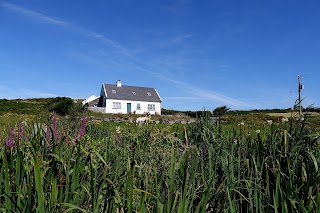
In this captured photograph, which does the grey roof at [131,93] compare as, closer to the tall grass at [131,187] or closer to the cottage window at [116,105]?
the cottage window at [116,105]

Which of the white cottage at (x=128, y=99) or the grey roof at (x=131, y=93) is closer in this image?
the white cottage at (x=128, y=99)

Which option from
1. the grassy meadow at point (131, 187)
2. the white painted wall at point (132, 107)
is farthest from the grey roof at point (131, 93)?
the grassy meadow at point (131, 187)

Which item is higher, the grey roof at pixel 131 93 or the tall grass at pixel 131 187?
the grey roof at pixel 131 93

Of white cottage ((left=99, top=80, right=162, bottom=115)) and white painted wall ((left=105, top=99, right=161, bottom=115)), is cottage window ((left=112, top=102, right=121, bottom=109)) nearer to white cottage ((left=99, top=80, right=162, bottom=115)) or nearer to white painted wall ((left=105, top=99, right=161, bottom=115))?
white cottage ((left=99, top=80, right=162, bottom=115))

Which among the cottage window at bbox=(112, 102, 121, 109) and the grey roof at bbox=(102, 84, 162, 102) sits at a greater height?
the grey roof at bbox=(102, 84, 162, 102)

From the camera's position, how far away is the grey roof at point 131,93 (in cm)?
6122

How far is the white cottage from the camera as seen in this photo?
60.7m

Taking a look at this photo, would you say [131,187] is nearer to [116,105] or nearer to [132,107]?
[116,105]

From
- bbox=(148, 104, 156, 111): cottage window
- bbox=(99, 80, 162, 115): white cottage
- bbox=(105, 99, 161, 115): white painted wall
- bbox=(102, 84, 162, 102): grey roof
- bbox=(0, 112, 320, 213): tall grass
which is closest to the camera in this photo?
bbox=(0, 112, 320, 213): tall grass

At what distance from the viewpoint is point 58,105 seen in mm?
44406

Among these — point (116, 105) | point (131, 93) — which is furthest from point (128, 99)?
point (116, 105)

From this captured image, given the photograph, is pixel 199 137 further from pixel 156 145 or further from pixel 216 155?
pixel 216 155

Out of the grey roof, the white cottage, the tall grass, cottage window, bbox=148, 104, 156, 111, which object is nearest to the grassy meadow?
the tall grass

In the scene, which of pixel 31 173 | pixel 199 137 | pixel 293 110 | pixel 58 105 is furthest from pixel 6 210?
pixel 58 105
